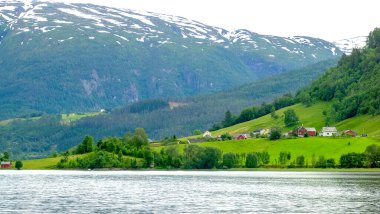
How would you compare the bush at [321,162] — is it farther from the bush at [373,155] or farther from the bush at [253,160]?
the bush at [253,160]

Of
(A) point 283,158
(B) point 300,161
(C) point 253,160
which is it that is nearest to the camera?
(B) point 300,161

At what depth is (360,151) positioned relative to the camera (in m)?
194

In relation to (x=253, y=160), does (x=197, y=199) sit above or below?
below

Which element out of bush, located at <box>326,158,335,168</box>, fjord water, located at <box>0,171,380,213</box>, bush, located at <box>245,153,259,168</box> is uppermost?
bush, located at <box>245,153,259,168</box>

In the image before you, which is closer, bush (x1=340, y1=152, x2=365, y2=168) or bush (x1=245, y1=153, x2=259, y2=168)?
bush (x1=340, y1=152, x2=365, y2=168)

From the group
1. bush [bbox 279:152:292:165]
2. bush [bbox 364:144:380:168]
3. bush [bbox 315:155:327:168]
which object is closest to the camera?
bush [bbox 364:144:380:168]

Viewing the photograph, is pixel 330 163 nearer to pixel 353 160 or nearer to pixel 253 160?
pixel 353 160

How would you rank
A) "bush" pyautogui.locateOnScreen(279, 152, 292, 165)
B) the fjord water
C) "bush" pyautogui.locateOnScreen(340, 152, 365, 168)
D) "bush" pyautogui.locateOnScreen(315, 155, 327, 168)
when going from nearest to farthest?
the fjord water
"bush" pyautogui.locateOnScreen(340, 152, 365, 168)
"bush" pyautogui.locateOnScreen(315, 155, 327, 168)
"bush" pyautogui.locateOnScreen(279, 152, 292, 165)

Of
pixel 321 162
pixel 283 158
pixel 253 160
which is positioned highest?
pixel 283 158

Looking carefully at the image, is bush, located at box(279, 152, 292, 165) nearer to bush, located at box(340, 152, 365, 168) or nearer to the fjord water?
bush, located at box(340, 152, 365, 168)

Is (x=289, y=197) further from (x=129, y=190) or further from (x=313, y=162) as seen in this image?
(x=313, y=162)

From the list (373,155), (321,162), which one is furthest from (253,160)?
(373,155)

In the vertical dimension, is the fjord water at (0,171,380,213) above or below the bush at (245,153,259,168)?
below

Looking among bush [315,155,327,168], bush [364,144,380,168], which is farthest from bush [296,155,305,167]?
bush [364,144,380,168]
